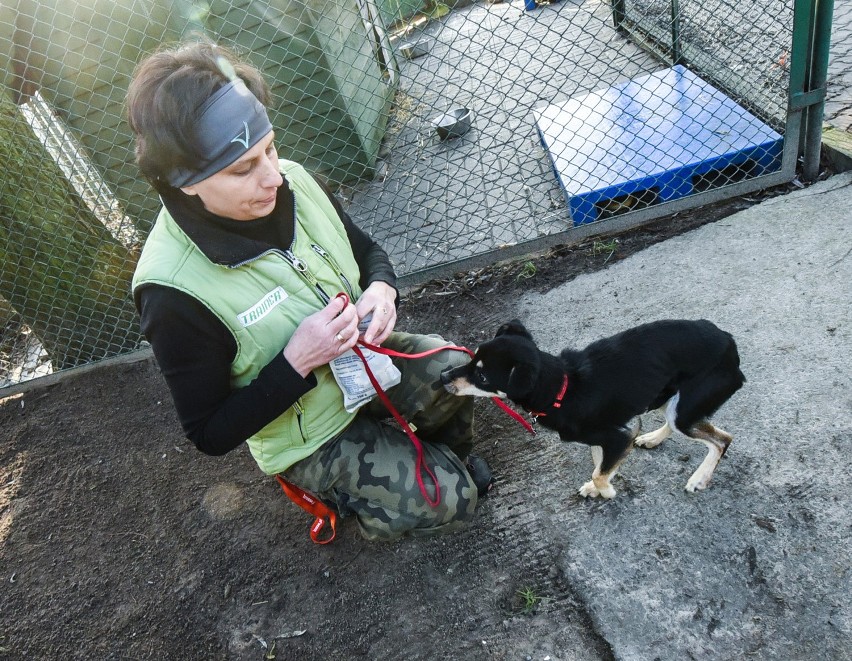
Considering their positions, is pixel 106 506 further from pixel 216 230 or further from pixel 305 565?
pixel 216 230

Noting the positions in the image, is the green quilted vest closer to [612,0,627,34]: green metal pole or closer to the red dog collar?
the red dog collar

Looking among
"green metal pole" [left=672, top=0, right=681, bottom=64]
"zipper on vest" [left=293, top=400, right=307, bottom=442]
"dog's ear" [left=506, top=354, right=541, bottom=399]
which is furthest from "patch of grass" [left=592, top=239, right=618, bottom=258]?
"zipper on vest" [left=293, top=400, right=307, bottom=442]

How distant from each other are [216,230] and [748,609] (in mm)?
2047

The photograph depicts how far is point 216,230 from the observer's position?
1918 millimetres

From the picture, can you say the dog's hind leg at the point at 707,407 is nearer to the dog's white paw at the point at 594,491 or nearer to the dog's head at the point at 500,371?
the dog's white paw at the point at 594,491

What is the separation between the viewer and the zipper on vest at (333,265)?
87.0 inches

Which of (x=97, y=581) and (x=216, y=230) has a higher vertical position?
(x=216, y=230)

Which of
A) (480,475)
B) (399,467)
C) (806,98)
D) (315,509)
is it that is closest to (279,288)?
(399,467)

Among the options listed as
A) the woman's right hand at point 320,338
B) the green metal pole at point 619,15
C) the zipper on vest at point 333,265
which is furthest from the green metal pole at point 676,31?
the woman's right hand at point 320,338

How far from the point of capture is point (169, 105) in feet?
5.57

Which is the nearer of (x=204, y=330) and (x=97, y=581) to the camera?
(x=204, y=330)

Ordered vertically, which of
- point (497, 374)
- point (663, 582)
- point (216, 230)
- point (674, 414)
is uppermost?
point (216, 230)

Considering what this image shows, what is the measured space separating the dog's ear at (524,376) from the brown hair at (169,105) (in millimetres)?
1224

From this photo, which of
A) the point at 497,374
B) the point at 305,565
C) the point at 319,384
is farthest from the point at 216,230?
the point at 305,565
